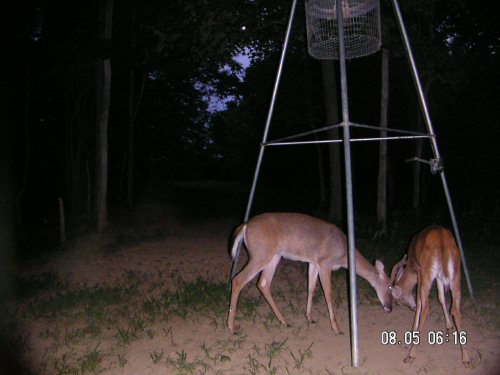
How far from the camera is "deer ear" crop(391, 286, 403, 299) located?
17.4 feet

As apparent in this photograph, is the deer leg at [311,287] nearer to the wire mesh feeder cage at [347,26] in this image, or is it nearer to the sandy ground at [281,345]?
the sandy ground at [281,345]

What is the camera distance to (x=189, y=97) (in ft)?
90.1

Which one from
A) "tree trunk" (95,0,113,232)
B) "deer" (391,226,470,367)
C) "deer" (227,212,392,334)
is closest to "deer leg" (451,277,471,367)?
"deer" (391,226,470,367)

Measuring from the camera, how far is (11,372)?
4395 millimetres

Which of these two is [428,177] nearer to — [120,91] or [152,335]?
[120,91]

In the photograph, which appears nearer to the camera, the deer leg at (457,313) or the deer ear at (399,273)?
the deer leg at (457,313)

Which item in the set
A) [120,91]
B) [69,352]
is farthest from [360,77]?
[69,352]

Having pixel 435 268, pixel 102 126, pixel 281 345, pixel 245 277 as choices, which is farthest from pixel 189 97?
pixel 435 268

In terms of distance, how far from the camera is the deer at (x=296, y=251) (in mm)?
5426
